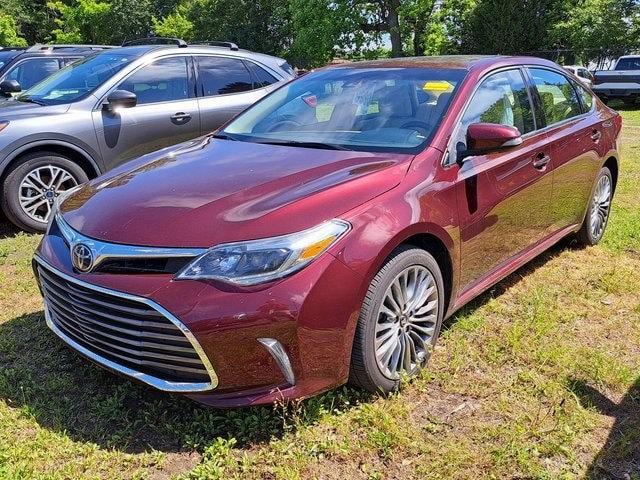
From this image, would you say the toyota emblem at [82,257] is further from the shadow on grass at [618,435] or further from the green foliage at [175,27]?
the green foliage at [175,27]

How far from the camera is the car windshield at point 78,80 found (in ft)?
18.2

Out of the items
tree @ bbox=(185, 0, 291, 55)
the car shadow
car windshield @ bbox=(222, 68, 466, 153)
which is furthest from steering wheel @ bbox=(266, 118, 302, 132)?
tree @ bbox=(185, 0, 291, 55)

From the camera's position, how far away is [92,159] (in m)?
5.38

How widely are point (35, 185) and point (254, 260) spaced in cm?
368

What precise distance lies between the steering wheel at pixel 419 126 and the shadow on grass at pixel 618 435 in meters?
1.46

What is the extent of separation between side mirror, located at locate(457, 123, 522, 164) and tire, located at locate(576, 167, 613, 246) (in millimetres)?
1986

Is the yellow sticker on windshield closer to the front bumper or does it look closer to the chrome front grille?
the front bumper

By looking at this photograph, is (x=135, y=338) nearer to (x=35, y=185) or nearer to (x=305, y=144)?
(x=305, y=144)

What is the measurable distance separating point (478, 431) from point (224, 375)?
45.2 inches

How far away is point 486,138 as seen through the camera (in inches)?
118

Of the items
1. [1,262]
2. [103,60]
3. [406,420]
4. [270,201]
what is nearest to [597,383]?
[406,420]

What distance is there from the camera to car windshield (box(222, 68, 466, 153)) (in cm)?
319

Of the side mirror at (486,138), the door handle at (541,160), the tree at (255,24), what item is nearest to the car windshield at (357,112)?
the side mirror at (486,138)

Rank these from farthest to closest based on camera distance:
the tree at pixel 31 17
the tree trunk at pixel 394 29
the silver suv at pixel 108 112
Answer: the tree at pixel 31 17
the tree trunk at pixel 394 29
the silver suv at pixel 108 112
